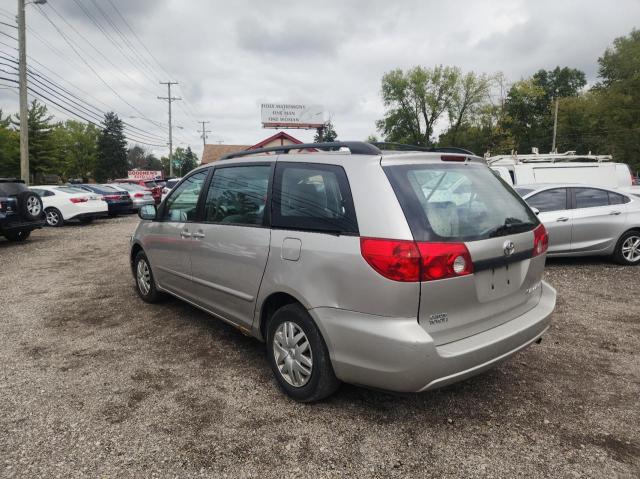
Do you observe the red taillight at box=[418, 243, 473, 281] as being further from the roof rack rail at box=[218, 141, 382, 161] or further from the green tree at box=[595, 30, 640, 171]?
the green tree at box=[595, 30, 640, 171]

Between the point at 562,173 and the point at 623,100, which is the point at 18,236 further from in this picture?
the point at 623,100

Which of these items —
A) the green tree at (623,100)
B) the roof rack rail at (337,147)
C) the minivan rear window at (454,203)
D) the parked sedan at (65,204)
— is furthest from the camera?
the green tree at (623,100)

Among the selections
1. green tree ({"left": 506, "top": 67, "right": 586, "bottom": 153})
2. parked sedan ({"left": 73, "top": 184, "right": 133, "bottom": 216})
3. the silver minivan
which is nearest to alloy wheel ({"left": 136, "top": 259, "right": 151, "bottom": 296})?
the silver minivan

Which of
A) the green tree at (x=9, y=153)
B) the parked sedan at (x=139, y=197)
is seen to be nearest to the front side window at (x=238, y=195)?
the parked sedan at (x=139, y=197)

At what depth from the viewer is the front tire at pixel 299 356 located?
2.73m

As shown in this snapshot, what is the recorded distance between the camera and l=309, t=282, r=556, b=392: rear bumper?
2.33 metres

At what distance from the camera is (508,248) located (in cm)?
267

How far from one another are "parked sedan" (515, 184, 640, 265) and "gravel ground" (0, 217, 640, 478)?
282 centimetres

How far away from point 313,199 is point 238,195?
946 mm

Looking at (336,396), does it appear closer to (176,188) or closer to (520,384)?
(520,384)

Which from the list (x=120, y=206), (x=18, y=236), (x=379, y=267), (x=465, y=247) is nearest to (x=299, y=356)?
(x=379, y=267)

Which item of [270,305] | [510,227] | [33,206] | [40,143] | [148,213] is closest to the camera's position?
[510,227]

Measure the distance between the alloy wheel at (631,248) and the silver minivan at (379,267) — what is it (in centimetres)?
540

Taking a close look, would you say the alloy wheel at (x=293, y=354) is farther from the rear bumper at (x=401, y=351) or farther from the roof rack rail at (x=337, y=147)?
the roof rack rail at (x=337, y=147)
